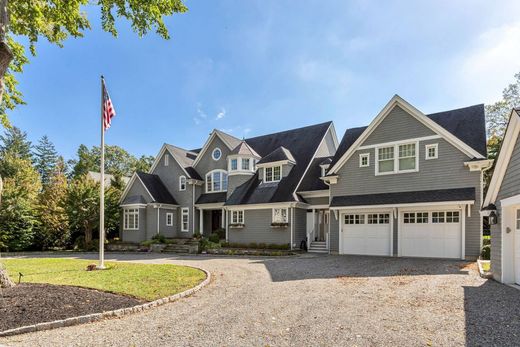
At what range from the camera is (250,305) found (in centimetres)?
730

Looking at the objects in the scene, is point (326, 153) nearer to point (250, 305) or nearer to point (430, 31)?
point (430, 31)

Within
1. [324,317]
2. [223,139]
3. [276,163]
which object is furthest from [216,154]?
[324,317]

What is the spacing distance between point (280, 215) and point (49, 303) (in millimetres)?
15229

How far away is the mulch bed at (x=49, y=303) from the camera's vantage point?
6154 millimetres

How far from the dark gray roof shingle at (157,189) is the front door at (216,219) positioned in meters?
3.48

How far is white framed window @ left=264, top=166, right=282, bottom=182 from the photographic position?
22894mm

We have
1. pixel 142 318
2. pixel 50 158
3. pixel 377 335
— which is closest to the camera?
pixel 377 335

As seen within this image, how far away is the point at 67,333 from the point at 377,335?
17.2ft

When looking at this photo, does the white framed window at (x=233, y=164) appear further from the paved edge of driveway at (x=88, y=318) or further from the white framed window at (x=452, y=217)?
the paved edge of driveway at (x=88, y=318)

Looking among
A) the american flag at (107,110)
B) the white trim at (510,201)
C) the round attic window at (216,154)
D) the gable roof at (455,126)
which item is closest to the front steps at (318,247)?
the gable roof at (455,126)

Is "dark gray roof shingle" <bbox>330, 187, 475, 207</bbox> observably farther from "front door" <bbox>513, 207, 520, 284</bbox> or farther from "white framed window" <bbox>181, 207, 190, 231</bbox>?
"white framed window" <bbox>181, 207, 190, 231</bbox>

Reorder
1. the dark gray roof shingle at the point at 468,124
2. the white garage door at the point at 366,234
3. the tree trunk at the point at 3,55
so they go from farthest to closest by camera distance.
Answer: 1. the white garage door at the point at 366,234
2. the dark gray roof shingle at the point at 468,124
3. the tree trunk at the point at 3,55

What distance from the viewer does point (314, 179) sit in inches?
850

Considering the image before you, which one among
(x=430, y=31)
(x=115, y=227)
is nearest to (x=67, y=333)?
(x=430, y=31)
